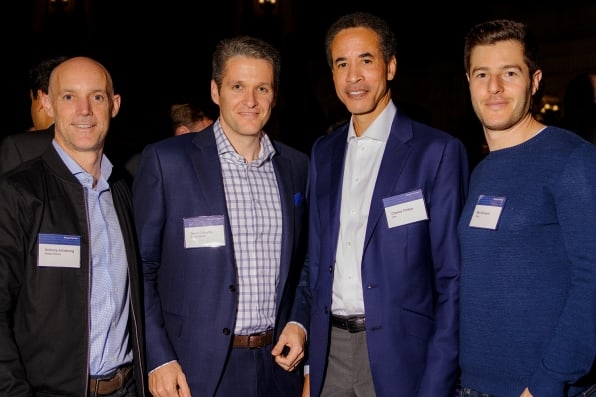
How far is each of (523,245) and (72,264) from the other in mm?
1573

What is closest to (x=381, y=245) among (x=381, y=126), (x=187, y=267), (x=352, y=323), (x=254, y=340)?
(x=352, y=323)

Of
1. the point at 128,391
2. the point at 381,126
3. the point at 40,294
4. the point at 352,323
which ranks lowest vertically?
the point at 128,391

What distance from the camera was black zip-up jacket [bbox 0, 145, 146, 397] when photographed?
2059mm

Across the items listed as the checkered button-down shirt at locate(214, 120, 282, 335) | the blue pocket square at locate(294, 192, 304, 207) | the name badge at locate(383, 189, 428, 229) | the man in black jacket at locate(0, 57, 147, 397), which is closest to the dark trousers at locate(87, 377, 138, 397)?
the man in black jacket at locate(0, 57, 147, 397)

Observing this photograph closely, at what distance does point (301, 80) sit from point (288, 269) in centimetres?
1126

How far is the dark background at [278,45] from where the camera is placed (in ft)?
34.0

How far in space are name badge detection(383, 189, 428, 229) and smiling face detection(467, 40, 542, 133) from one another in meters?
0.37

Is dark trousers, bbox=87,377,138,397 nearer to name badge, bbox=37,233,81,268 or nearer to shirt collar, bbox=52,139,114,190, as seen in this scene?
name badge, bbox=37,233,81,268

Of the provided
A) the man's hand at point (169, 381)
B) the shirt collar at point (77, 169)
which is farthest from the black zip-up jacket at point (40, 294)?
the man's hand at point (169, 381)

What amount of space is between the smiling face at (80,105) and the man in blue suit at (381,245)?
3.24 ft

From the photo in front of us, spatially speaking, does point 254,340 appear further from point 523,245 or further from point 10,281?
point 523,245

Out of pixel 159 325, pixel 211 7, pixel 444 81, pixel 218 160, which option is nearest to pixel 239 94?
pixel 218 160

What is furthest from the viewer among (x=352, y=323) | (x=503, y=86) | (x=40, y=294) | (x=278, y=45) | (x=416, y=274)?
(x=278, y=45)

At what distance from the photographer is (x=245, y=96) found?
2633 mm
